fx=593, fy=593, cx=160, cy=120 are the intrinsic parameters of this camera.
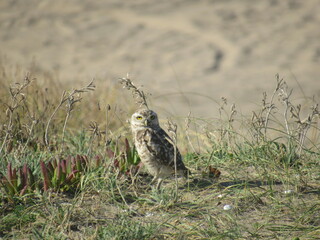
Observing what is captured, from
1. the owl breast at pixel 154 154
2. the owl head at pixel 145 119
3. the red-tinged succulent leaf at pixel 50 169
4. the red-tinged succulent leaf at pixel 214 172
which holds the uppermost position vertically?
the owl head at pixel 145 119

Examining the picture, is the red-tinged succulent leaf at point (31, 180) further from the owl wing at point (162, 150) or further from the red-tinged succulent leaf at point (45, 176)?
the owl wing at point (162, 150)

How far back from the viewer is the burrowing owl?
567 centimetres

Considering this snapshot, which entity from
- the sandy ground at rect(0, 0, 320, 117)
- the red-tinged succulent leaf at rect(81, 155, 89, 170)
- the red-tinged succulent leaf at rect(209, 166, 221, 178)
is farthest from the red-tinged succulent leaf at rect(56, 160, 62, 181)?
the sandy ground at rect(0, 0, 320, 117)

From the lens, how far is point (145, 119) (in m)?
5.89

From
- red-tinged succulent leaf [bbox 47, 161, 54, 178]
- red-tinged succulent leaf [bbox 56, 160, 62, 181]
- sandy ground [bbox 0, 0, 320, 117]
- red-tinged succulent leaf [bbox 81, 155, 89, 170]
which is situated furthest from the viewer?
sandy ground [bbox 0, 0, 320, 117]

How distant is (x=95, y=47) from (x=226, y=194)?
38.0ft

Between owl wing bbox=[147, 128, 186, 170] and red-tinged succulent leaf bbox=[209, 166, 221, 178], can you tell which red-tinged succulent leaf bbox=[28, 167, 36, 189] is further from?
red-tinged succulent leaf bbox=[209, 166, 221, 178]

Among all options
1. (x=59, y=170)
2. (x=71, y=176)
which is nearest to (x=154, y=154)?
(x=71, y=176)

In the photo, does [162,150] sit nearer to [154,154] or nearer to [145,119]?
[154,154]

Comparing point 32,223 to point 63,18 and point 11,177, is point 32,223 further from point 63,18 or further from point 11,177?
point 63,18

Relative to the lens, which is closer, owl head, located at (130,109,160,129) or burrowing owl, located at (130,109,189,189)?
burrowing owl, located at (130,109,189,189)

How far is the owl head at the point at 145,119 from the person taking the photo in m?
5.89

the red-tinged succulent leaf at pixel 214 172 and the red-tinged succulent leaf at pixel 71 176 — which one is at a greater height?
the red-tinged succulent leaf at pixel 71 176

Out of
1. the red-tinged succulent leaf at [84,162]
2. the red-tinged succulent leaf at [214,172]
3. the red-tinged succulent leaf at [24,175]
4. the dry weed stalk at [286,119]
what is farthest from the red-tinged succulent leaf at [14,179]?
the dry weed stalk at [286,119]
